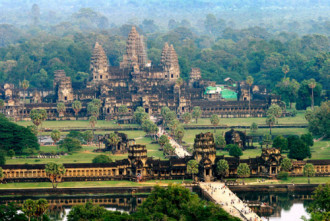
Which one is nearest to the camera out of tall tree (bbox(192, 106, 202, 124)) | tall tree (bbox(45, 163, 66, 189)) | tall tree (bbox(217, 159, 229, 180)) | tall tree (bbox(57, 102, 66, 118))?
tall tree (bbox(45, 163, 66, 189))

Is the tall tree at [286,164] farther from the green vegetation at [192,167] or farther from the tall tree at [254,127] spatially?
the tall tree at [254,127]

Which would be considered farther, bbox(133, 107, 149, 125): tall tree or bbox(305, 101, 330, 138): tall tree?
bbox(133, 107, 149, 125): tall tree

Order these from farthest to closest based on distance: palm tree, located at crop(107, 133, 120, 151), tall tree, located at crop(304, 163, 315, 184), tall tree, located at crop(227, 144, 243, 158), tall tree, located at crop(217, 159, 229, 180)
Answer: palm tree, located at crop(107, 133, 120, 151) → tall tree, located at crop(227, 144, 243, 158) → tall tree, located at crop(217, 159, 229, 180) → tall tree, located at crop(304, 163, 315, 184)

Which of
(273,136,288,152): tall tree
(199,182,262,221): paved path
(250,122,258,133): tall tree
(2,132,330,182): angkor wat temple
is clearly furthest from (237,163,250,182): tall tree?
(250,122,258,133): tall tree

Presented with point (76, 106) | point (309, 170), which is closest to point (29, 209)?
Result: point (309, 170)

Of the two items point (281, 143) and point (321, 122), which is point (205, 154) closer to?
point (281, 143)

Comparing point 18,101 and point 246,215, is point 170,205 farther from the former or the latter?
point 18,101

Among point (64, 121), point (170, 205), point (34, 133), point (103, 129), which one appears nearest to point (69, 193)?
point (170, 205)

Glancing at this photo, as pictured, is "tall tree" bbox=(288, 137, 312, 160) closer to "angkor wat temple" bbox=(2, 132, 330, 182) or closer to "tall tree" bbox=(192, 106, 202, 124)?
"angkor wat temple" bbox=(2, 132, 330, 182)
